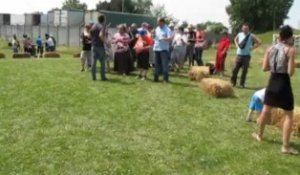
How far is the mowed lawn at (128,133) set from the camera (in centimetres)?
747

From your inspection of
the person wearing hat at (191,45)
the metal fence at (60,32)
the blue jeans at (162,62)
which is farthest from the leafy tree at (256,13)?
the blue jeans at (162,62)

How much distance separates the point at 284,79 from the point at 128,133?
2.64 meters

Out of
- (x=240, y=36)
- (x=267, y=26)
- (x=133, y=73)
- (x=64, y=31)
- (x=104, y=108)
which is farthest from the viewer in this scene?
(x=267, y=26)

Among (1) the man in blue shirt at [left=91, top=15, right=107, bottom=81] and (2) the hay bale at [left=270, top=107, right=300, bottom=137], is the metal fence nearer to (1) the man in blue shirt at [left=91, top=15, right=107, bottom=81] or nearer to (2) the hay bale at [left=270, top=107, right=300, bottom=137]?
(1) the man in blue shirt at [left=91, top=15, right=107, bottom=81]

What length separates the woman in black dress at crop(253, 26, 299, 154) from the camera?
821 centimetres

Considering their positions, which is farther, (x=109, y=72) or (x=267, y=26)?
(x=267, y=26)

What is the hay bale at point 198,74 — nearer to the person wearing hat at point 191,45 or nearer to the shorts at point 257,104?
the person wearing hat at point 191,45

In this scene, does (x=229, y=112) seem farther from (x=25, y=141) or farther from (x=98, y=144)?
(x=25, y=141)

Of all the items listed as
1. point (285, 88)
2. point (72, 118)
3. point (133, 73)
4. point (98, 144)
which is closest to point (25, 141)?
point (98, 144)

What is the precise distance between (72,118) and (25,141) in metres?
1.77

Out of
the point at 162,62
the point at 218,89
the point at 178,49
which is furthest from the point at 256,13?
the point at 218,89

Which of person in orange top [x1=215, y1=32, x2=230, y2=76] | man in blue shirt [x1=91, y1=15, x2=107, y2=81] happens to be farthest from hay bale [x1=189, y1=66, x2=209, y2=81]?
man in blue shirt [x1=91, y1=15, x2=107, y2=81]

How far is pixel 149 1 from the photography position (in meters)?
119

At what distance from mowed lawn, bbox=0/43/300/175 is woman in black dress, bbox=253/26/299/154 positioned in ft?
→ 1.47
